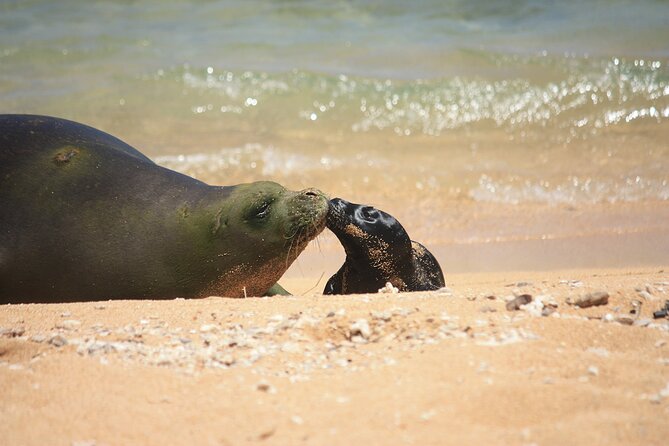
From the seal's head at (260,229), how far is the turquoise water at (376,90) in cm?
375

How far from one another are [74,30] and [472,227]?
889 centimetres

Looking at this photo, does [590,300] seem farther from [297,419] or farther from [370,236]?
[370,236]

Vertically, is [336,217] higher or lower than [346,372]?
lower

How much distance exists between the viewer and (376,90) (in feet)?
38.2

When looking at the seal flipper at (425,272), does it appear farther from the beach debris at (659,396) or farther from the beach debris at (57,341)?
the beach debris at (659,396)

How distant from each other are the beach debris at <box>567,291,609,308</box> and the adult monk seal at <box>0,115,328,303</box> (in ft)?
5.81

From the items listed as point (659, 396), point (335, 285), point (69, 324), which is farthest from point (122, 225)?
point (659, 396)

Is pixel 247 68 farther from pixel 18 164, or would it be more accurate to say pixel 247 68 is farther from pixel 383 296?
pixel 383 296

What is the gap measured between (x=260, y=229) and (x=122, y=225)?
2.38 feet

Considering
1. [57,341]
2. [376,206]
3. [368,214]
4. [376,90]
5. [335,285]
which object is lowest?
[376,206]

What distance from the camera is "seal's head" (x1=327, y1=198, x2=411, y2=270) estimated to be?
6035mm

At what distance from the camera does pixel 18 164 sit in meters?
5.18

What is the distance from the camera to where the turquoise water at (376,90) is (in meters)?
9.66

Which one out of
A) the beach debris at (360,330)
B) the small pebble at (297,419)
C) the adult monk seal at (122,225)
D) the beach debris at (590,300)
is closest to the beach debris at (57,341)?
the beach debris at (360,330)
